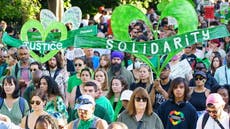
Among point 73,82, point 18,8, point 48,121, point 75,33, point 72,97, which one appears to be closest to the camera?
point 48,121

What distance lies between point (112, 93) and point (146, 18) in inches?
60.9

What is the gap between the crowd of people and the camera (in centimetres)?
859

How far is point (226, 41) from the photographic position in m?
13.9

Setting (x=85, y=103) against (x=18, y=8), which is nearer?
(x=85, y=103)

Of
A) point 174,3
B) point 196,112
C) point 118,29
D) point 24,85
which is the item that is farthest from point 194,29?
Result: point 24,85

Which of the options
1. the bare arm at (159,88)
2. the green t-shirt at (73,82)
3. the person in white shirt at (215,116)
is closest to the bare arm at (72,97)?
the green t-shirt at (73,82)

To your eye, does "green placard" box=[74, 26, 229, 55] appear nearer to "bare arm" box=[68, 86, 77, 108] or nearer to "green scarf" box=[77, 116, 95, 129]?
"bare arm" box=[68, 86, 77, 108]

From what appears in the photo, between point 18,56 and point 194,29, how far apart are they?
11.3 feet

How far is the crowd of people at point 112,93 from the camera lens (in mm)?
8586

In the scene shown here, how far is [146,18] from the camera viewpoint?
11367 mm

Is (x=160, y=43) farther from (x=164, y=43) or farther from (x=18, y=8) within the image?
(x=18, y=8)

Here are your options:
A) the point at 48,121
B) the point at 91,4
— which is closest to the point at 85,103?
the point at 48,121

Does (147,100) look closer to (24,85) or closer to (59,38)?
(24,85)

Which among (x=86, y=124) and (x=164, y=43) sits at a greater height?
(x=164, y=43)
